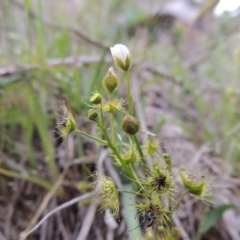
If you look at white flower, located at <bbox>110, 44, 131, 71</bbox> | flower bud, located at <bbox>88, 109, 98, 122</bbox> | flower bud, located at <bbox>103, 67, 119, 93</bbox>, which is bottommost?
flower bud, located at <bbox>88, 109, 98, 122</bbox>

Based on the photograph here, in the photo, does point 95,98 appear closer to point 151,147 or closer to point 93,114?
point 93,114

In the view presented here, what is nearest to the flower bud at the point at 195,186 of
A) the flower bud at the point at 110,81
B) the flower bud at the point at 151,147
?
the flower bud at the point at 151,147

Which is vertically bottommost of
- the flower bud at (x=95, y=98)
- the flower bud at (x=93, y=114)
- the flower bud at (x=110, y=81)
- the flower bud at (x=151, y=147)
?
the flower bud at (x=151, y=147)

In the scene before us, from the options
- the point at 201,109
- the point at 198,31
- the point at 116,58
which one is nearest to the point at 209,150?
the point at 201,109

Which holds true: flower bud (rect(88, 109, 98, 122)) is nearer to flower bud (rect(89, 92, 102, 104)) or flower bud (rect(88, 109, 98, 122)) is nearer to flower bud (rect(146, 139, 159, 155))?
flower bud (rect(89, 92, 102, 104))

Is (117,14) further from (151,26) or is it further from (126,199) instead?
(126,199)

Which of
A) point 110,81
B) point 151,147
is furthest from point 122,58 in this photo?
point 151,147

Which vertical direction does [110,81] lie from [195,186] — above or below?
above

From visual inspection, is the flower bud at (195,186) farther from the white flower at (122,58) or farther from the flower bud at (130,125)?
the white flower at (122,58)

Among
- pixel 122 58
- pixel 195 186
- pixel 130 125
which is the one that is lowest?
pixel 195 186

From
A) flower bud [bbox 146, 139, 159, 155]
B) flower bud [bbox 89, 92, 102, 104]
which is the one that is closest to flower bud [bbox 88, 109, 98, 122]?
flower bud [bbox 89, 92, 102, 104]

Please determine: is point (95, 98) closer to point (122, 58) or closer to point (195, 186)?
point (122, 58)
